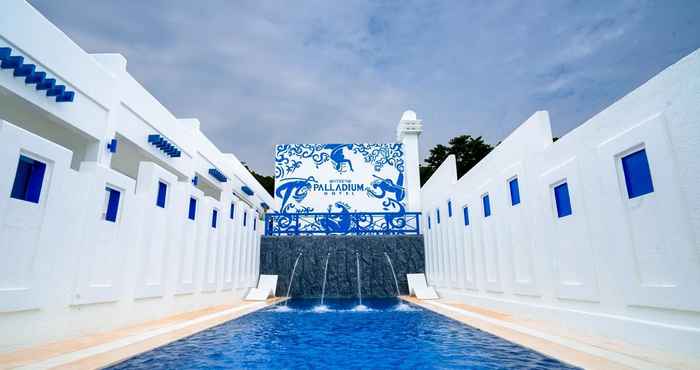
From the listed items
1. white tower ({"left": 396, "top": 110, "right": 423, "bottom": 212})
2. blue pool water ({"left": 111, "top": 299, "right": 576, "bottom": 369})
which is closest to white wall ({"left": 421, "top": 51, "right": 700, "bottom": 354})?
blue pool water ({"left": 111, "top": 299, "right": 576, "bottom": 369})

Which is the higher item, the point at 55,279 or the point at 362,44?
the point at 362,44

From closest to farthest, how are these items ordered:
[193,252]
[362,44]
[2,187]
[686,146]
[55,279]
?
[686,146], [2,187], [55,279], [193,252], [362,44]

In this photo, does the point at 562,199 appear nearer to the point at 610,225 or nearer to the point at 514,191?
the point at 610,225

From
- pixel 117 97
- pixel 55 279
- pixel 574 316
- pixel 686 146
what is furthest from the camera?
pixel 117 97

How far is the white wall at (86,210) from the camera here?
149 inches

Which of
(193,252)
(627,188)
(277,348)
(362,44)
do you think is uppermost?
(362,44)

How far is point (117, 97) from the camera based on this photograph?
578cm

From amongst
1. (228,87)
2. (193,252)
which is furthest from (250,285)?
(228,87)

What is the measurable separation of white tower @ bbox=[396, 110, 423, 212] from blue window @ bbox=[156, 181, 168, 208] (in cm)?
1083

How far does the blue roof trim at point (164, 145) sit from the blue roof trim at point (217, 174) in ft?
6.36

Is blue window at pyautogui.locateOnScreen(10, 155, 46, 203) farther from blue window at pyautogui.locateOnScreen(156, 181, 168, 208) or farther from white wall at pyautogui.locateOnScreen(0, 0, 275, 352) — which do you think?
blue window at pyautogui.locateOnScreen(156, 181, 168, 208)

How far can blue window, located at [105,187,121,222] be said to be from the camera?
5454 mm

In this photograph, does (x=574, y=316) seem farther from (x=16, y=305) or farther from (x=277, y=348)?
(x=16, y=305)

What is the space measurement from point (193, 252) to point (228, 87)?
6.90m
